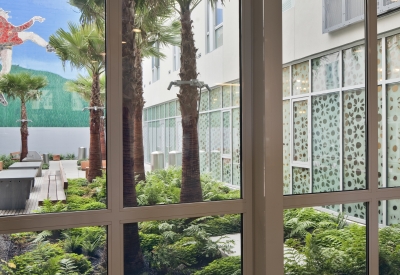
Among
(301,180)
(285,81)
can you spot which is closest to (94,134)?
(285,81)

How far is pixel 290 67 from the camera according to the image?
2.26m

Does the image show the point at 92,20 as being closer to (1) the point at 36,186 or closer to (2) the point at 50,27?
(2) the point at 50,27

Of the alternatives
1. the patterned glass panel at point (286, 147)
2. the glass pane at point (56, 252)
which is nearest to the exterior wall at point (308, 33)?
the patterned glass panel at point (286, 147)

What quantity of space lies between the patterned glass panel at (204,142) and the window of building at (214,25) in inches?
16.2

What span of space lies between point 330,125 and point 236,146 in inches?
26.3

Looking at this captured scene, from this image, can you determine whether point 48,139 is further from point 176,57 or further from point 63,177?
point 176,57

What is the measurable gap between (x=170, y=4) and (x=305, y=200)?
4.67ft

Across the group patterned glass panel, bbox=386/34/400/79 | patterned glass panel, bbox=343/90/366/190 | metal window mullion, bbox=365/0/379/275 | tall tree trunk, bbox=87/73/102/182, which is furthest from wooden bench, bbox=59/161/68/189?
patterned glass panel, bbox=386/34/400/79

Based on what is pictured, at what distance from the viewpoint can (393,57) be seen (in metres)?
2.59

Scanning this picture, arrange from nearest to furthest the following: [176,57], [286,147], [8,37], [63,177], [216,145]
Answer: [8,37] → [63,177] → [176,57] → [216,145] → [286,147]

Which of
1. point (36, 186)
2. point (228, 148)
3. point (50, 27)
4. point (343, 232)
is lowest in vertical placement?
point (343, 232)

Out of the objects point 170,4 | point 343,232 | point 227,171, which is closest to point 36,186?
point 227,171

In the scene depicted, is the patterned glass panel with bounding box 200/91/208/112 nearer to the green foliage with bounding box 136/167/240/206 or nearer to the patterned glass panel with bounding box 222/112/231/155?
the patterned glass panel with bounding box 222/112/231/155

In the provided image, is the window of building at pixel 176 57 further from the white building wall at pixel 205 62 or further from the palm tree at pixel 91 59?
the palm tree at pixel 91 59
